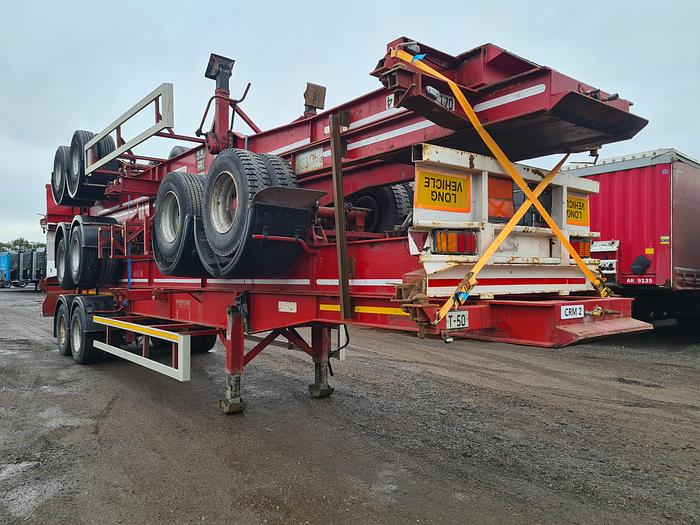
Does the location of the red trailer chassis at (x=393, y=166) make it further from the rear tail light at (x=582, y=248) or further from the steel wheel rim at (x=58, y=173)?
the steel wheel rim at (x=58, y=173)

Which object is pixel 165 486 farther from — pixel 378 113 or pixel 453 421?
pixel 378 113

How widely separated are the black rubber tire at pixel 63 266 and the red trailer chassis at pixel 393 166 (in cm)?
340

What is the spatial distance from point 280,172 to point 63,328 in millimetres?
6374

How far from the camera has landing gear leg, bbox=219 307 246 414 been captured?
17.0 feet

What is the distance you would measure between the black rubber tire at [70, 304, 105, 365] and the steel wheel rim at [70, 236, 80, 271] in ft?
2.15

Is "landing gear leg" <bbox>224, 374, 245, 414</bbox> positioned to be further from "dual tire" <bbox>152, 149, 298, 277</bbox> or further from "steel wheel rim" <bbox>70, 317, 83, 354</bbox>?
"steel wheel rim" <bbox>70, 317, 83, 354</bbox>

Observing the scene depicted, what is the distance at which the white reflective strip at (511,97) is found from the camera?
9.88 ft

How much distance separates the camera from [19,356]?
8.72 metres

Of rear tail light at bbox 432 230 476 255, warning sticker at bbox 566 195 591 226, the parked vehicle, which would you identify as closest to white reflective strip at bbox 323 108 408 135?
rear tail light at bbox 432 230 476 255

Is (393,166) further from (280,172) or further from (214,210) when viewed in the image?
(214,210)

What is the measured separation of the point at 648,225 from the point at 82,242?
959cm

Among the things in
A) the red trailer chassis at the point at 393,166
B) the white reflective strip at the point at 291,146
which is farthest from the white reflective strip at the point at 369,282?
the white reflective strip at the point at 291,146

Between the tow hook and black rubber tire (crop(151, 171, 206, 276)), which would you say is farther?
black rubber tire (crop(151, 171, 206, 276))

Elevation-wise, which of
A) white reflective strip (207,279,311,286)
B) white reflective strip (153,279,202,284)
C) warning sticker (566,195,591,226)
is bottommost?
white reflective strip (153,279,202,284)
